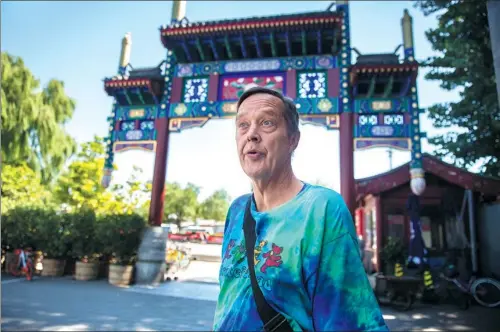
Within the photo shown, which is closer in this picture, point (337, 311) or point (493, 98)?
point (337, 311)

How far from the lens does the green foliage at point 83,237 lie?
28.7 ft

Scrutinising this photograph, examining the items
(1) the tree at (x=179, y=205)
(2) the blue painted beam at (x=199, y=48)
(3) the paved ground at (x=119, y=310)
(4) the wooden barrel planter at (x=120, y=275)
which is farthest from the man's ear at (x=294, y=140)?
(1) the tree at (x=179, y=205)

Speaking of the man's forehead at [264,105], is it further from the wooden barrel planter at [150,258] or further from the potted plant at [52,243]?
the potted plant at [52,243]

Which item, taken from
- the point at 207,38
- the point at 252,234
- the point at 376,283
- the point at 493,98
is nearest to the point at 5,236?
the point at 207,38

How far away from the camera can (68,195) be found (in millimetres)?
19062

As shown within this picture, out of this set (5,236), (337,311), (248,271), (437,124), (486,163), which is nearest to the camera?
(337,311)

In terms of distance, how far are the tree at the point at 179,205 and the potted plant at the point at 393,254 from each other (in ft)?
122

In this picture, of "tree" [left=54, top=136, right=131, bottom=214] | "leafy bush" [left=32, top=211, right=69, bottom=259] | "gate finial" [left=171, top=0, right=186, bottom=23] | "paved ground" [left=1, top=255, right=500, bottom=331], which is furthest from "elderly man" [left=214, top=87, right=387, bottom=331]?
"tree" [left=54, top=136, right=131, bottom=214]

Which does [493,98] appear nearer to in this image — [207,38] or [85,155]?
[207,38]

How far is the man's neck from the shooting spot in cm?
122

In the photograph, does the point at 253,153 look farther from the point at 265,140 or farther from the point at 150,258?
the point at 150,258

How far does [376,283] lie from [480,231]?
6221 mm

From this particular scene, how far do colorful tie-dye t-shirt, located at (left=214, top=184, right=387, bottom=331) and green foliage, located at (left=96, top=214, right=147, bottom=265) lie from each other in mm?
8085

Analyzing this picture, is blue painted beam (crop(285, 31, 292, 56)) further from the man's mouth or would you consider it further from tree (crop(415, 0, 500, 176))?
the man's mouth
